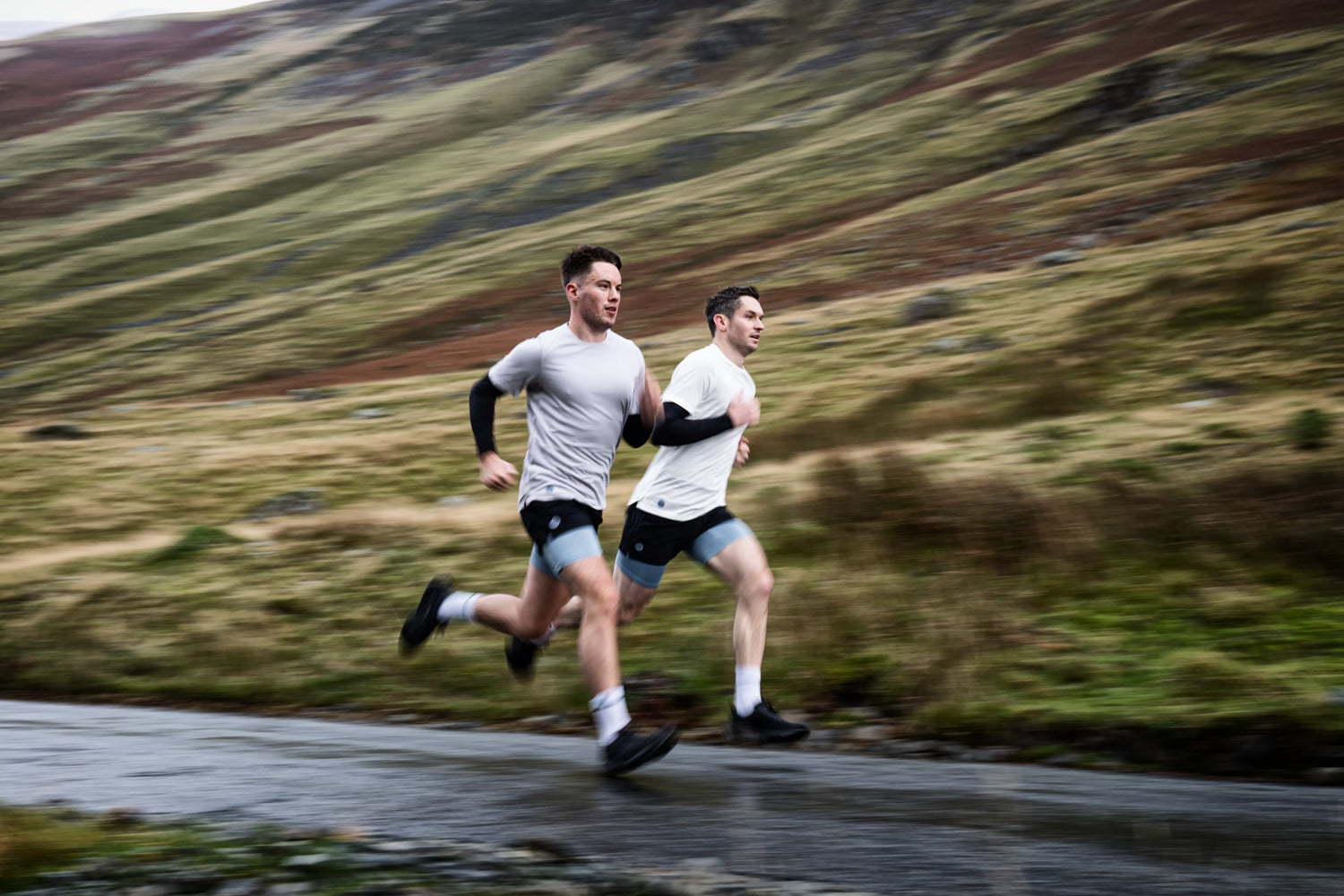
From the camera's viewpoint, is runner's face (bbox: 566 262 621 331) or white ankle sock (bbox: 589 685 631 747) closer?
white ankle sock (bbox: 589 685 631 747)

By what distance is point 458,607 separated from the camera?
771 cm

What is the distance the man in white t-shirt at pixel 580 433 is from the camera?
20.9 ft

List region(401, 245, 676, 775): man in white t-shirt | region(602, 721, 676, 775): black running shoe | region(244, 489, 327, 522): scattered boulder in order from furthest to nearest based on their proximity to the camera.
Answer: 1. region(244, 489, 327, 522): scattered boulder
2. region(401, 245, 676, 775): man in white t-shirt
3. region(602, 721, 676, 775): black running shoe

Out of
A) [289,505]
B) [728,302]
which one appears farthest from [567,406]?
[289,505]

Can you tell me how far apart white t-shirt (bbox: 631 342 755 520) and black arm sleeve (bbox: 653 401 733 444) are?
0.25ft

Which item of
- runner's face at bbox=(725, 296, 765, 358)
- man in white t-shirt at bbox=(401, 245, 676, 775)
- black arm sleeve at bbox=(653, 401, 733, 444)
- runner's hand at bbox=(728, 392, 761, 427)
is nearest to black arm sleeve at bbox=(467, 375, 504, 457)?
man in white t-shirt at bbox=(401, 245, 676, 775)

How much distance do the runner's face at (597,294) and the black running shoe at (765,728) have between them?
209cm

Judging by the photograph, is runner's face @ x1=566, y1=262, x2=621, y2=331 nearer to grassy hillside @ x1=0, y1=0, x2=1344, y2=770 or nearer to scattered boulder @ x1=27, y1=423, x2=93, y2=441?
grassy hillside @ x1=0, y1=0, x2=1344, y2=770

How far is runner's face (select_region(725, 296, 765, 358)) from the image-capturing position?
716 centimetres

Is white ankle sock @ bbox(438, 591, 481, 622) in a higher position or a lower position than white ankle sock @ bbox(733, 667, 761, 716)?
higher

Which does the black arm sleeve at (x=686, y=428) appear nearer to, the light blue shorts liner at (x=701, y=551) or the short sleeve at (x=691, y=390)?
the short sleeve at (x=691, y=390)

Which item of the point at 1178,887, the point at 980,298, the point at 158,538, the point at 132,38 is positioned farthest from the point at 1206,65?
the point at 132,38

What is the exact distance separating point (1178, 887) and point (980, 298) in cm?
2575

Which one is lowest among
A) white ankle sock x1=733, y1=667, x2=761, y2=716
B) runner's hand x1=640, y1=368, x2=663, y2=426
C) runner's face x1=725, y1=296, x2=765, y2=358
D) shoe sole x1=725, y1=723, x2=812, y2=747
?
shoe sole x1=725, y1=723, x2=812, y2=747
